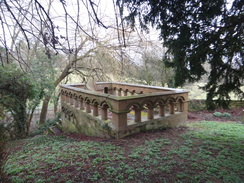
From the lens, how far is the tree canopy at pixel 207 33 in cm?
295

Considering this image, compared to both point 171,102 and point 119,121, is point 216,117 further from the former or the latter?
point 119,121

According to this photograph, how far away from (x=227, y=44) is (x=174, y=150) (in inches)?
88.4

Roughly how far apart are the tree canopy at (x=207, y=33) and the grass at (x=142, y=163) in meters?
1.07

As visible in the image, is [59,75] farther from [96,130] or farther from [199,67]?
[199,67]

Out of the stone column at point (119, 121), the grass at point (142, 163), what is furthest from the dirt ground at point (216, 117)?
the stone column at point (119, 121)

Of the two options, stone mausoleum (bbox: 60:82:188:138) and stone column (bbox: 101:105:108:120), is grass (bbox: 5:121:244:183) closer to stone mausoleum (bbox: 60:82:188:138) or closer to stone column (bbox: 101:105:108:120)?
stone mausoleum (bbox: 60:82:188:138)

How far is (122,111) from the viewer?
3912 millimetres

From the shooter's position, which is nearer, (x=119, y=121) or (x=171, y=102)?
(x=119, y=121)

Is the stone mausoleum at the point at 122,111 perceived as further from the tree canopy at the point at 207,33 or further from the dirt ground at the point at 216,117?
the dirt ground at the point at 216,117

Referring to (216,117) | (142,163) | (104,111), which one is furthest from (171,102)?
(216,117)

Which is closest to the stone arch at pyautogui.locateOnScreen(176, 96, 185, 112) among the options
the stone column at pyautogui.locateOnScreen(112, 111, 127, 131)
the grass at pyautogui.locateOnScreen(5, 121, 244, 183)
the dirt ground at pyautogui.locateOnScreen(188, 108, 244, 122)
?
the grass at pyautogui.locateOnScreen(5, 121, 244, 183)

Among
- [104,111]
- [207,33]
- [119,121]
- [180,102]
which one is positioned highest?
[207,33]

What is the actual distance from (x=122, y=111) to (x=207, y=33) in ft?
7.92

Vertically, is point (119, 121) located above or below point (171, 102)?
below
